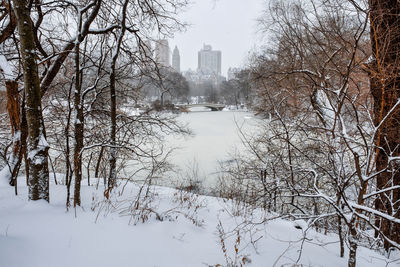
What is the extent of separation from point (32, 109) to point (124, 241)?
1.88 m

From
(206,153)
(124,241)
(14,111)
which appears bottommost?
(206,153)

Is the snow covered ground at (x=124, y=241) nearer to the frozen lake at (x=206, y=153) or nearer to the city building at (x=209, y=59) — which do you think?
the frozen lake at (x=206, y=153)

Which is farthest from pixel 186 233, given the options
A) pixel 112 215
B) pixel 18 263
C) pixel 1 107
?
pixel 1 107

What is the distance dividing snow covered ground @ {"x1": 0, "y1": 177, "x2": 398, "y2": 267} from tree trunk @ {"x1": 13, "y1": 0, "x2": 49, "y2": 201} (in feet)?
0.82

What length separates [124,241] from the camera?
6.77 ft

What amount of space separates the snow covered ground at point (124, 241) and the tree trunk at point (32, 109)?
25cm

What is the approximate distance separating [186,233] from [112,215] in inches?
38.8

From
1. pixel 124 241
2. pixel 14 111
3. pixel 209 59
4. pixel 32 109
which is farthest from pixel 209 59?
pixel 124 241

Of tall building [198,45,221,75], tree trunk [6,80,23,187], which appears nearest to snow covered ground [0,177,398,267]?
tree trunk [6,80,23,187]

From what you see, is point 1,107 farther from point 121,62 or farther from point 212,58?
point 212,58

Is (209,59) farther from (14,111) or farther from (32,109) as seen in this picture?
(32,109)

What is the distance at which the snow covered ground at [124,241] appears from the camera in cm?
175

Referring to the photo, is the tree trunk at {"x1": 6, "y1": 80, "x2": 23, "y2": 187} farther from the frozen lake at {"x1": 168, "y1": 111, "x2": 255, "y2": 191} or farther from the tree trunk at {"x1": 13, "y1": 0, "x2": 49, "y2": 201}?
the frozen lake at {"x1": 168, "y1": 111, "x2": 255, "y2": 191}

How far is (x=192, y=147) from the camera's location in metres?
13.5
